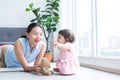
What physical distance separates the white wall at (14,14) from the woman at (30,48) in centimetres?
304

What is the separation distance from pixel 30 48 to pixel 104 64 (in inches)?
35.9

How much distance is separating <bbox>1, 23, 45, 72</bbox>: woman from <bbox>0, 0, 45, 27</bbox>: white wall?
3.04 metres

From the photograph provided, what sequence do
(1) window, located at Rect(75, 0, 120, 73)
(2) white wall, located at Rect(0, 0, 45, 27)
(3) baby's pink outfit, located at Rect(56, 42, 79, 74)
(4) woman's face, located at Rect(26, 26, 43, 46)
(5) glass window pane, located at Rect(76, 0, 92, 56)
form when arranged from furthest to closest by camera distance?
1. (2) white wall, located at Rect(0, 0, 45, 27)
2. (5) glass window pane, located at Rect(76, 0, 92, 56)
3. (1) window, located at Rect(75, 0, 120, 73)
4. (4) woman's face, located at Rect(26, 26, 43, 46)
5. (3) baby's pink outfit, located at Rect(56, 42, 79, 74)

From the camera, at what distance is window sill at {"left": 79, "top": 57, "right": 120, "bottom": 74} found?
2279 mm

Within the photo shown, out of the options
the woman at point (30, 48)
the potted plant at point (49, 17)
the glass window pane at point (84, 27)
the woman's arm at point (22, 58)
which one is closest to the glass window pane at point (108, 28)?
the glass window pane at point (84, 27)

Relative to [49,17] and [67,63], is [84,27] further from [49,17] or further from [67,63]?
[67,63]

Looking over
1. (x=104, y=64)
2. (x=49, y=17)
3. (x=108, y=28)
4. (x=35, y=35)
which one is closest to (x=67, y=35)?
(x=35, y=35)

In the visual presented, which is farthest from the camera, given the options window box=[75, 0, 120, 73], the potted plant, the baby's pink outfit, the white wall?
the white wall

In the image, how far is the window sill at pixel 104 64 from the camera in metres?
2.28

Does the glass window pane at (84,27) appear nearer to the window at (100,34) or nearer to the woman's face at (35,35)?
the window at (100,34)

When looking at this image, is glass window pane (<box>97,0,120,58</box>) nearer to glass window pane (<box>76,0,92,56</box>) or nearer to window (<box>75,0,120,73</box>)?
window (<box>75,0,120,73</box>)

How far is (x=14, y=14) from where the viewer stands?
5.50m

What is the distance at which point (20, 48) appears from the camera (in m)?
2.35

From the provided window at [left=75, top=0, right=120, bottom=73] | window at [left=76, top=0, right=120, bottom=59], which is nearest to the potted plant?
window at [left=75, top=0, right=120, bottom=73]
